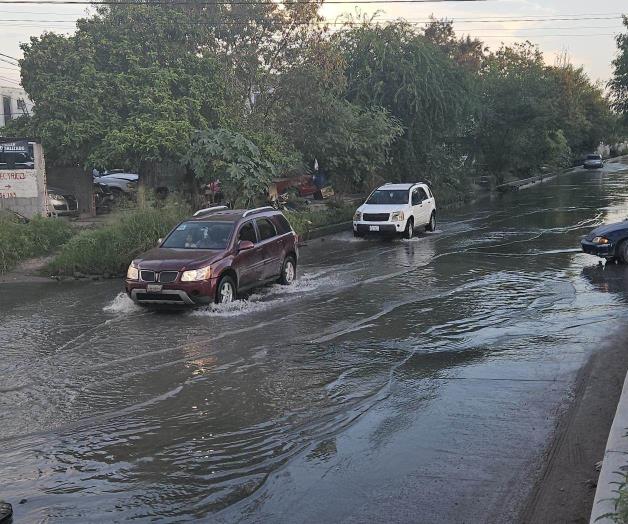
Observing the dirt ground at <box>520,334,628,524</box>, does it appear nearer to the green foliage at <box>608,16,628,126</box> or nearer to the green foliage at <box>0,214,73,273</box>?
the green foliage at <box>0,214,73,273</box>

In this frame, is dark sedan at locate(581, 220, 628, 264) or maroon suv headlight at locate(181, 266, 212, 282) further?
dark sedan at locate(581, 220, 628, 264)

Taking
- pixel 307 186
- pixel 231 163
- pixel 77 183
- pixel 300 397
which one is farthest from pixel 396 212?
pixel 300 397

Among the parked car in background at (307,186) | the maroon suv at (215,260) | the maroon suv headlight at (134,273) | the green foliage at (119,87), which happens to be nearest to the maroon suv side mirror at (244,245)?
the maroon suv at (215,260)

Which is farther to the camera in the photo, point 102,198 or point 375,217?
point 102,198

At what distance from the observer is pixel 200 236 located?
13.2m

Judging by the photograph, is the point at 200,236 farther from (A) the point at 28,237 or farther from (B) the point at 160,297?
(A) the point at 28,237

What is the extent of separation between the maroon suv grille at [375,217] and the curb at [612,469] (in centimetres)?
1612

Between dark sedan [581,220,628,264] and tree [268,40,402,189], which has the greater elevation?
tree [268,40,402,189]

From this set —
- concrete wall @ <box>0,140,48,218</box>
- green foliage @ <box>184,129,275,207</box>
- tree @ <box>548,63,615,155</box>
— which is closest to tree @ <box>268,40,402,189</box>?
green foliage @ <box>184,129,275,207</box>

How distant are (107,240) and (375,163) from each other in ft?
47.7

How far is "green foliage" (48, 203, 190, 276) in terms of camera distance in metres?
16.6

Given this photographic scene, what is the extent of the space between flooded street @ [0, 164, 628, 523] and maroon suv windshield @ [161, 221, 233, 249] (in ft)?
4.09

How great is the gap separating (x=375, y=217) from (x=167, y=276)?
11.6 m

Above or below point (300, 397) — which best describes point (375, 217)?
above
